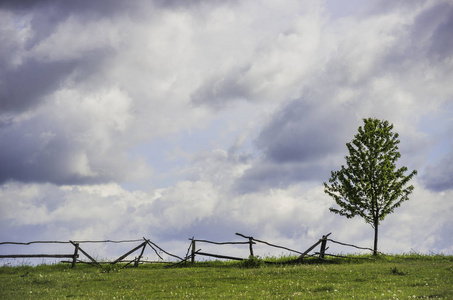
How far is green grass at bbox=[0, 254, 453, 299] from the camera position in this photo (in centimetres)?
1848

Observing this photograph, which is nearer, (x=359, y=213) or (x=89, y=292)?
(x=89, y=292)

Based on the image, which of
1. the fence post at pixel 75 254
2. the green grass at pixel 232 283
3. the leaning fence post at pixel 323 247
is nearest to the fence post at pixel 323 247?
the leaning fence post at pixel 323 247

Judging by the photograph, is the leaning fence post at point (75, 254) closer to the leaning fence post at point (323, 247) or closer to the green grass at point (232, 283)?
the green grass at point (232, 283)

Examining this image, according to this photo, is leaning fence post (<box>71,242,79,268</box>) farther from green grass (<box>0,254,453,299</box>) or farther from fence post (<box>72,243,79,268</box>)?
green grass (<box>0,254,453,299</box>)

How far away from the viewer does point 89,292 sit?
21.5 m

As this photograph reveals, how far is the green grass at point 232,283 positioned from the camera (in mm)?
18484

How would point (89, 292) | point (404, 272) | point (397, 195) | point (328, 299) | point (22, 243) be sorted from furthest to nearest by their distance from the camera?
point (397, 195) < point (22, 243) < point (404, 272) < point (89, 292) < point (328, 299)

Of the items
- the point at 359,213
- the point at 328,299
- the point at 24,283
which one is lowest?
the point at 24,283

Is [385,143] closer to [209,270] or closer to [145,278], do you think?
[209,270]

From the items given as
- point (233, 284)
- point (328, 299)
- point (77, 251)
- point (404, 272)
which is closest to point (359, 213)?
point (404, 272)

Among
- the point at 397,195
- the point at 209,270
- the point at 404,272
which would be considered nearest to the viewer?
the point at 404,272

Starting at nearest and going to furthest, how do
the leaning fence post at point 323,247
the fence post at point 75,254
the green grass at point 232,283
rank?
the green grass at point 232,283, the fence post at point 75,254, the leaning fence post at point 323,247

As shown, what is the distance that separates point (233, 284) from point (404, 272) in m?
11.4

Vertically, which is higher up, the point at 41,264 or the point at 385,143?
the point at 385,143
